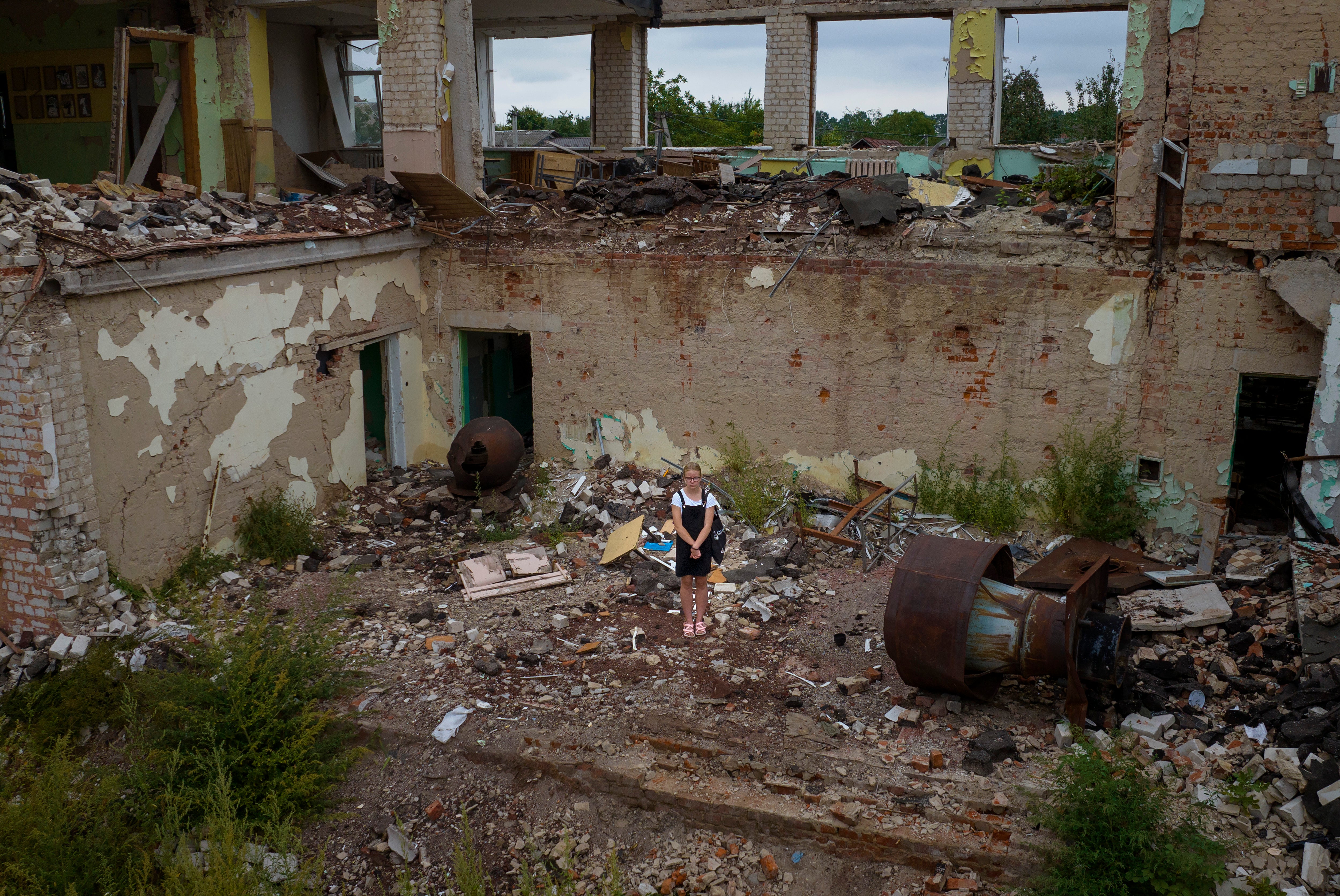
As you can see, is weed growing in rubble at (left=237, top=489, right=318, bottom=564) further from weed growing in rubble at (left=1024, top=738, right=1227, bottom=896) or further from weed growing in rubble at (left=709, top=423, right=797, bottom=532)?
weed growing in rubble at (left=1024, top=738, right=1227, bottom=896)

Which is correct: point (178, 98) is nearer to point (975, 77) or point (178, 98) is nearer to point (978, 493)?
point (978, 493)

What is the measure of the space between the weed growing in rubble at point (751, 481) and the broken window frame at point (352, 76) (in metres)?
8.80

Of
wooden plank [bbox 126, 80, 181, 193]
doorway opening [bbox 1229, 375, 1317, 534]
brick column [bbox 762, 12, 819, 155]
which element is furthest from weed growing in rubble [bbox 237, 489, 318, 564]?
brick column [bbox 762, 12, 819, 155]

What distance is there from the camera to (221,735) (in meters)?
5.91

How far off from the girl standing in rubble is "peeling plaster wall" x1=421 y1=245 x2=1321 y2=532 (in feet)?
8.32

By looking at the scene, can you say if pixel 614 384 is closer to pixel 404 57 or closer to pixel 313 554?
pixel 313 554

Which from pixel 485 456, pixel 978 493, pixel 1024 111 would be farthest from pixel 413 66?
pixel 1024 111

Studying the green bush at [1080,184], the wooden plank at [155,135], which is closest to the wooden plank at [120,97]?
the wooden plank at [155,135]

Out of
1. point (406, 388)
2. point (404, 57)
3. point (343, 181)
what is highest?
point (404, 57)

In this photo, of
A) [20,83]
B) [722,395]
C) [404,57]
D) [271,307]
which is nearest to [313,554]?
[271,307]

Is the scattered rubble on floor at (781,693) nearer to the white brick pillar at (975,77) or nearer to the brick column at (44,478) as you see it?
the brick column at (44,478)

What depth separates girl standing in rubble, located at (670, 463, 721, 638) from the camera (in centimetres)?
723

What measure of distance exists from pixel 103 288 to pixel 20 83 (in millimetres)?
8904

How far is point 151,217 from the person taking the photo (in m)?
8.10
